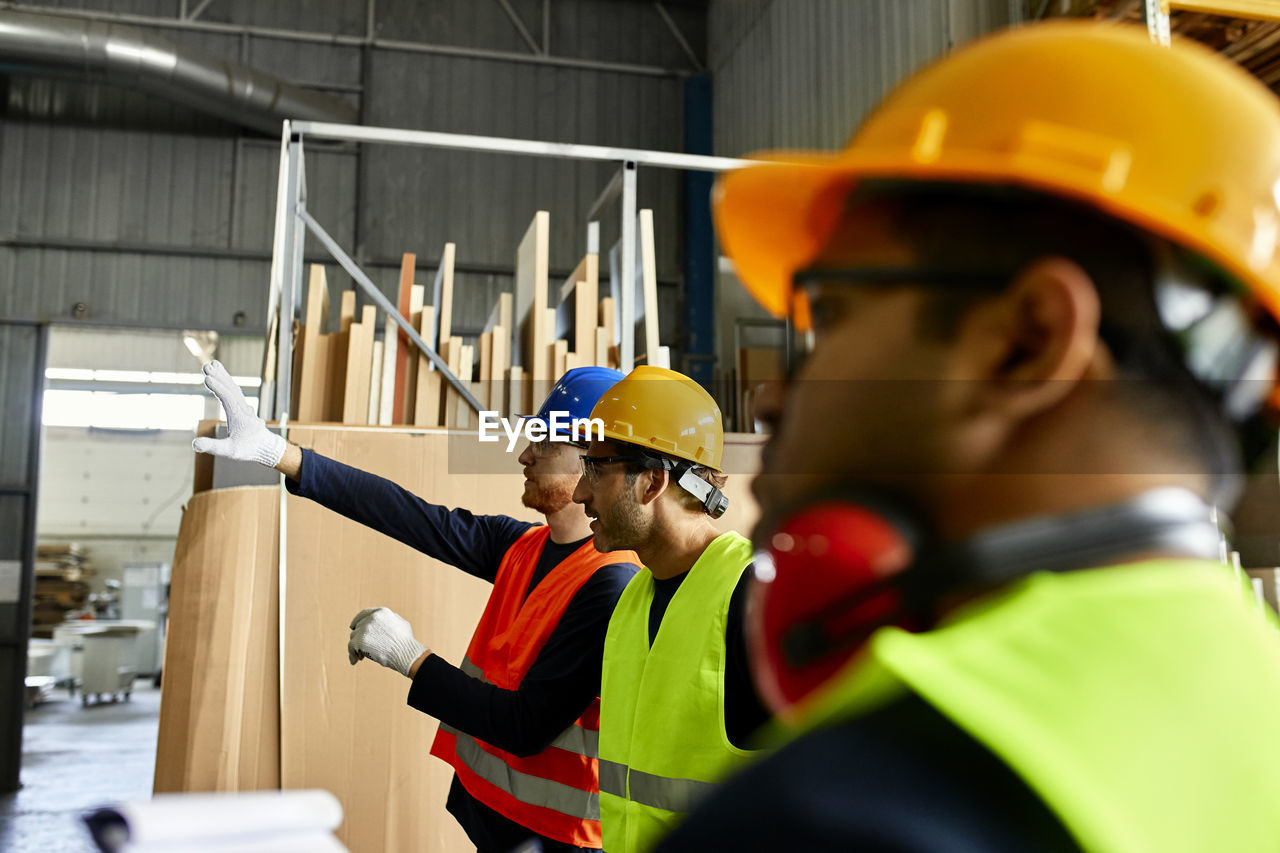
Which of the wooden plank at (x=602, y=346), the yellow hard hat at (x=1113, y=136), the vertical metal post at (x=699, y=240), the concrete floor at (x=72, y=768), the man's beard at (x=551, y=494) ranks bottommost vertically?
the concrete floor at (x=72, y=768)

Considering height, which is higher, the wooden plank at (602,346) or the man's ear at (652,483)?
the wooden plank at (602,346)

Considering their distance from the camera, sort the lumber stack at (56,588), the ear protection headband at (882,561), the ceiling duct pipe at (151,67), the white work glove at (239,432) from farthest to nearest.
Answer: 1. the lumber stack at (56,588)
2. the ceiling duct pipe at (151,67)
3. the white work glove at (239,432)
4. the ear protection headband at (882,561)

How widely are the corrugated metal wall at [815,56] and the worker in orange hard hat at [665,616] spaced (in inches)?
257

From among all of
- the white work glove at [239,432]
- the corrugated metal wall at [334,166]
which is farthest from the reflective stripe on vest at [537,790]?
the corrugated metal wall at [334,166]

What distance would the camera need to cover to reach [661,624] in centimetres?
225

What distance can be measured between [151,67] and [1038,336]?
1204 cm

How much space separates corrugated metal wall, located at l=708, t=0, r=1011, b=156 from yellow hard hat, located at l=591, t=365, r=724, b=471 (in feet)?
21.0

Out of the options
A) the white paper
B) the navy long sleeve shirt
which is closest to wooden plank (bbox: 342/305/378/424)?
the navy long sleeve shirt

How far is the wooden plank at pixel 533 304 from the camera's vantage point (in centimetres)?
518

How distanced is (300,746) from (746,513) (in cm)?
228

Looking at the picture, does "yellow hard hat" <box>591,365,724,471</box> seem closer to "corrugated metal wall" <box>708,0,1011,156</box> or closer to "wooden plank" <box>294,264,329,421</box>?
"wooden plank" <box>294,264,329,421</box>

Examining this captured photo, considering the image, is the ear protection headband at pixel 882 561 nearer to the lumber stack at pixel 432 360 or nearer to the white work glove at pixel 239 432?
the white work glove at pixel 239 432

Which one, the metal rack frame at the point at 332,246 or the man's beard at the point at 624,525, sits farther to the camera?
the metal rack frame at the point at 332,246

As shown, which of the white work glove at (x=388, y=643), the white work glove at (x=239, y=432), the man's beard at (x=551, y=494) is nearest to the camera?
the white work glove at (x=388, y=643)
